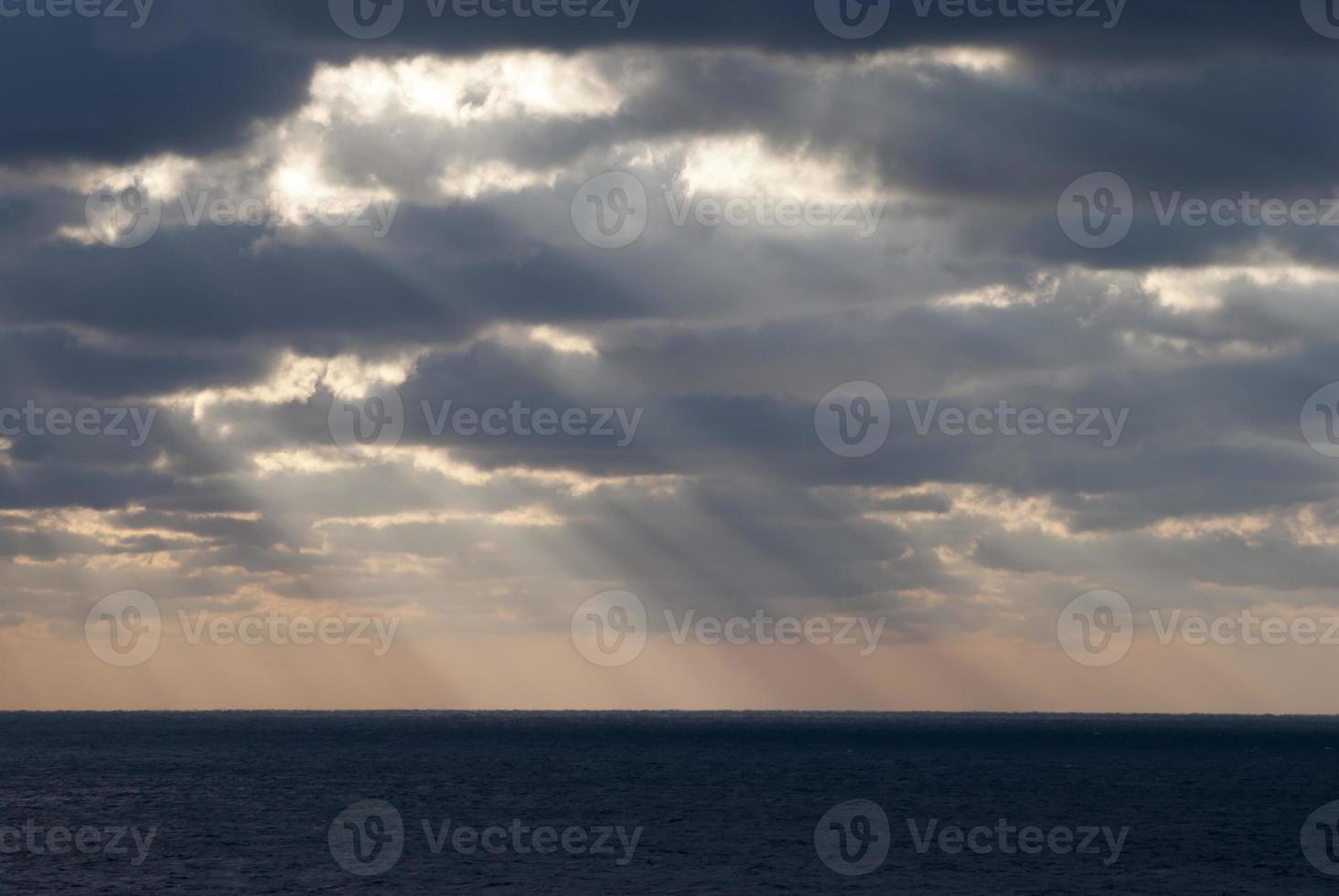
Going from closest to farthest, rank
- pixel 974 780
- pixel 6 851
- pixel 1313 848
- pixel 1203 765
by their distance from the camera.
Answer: pixel 6 851 < pixel 1313 848 < pixel 974 780 < pixel 1203 765

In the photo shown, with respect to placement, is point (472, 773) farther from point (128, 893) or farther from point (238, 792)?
point (128, 893)

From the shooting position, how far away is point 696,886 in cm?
7331

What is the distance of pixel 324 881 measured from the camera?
244 ft

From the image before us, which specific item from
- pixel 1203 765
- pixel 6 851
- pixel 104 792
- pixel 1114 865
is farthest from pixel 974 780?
pixel 6 851

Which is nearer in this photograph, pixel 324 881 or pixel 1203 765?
pixel 324 881

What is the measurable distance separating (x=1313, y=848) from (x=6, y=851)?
79.0 m

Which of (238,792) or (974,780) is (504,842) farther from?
(974,780)

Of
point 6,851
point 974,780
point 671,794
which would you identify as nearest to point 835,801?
point 671,794

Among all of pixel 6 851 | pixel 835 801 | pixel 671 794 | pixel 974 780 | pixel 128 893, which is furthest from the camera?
pixel 974 780

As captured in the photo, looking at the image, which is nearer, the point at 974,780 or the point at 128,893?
the point at 128,893

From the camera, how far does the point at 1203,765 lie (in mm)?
189625

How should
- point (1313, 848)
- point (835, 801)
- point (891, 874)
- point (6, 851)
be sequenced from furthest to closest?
1. point (835, 801)
2. point (1313, 848)
3. point (6, 851)
4. point (891, 874)

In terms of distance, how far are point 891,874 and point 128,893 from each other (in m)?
38.8

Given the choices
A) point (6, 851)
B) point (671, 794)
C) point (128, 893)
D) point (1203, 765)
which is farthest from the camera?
point (1203, 765)
